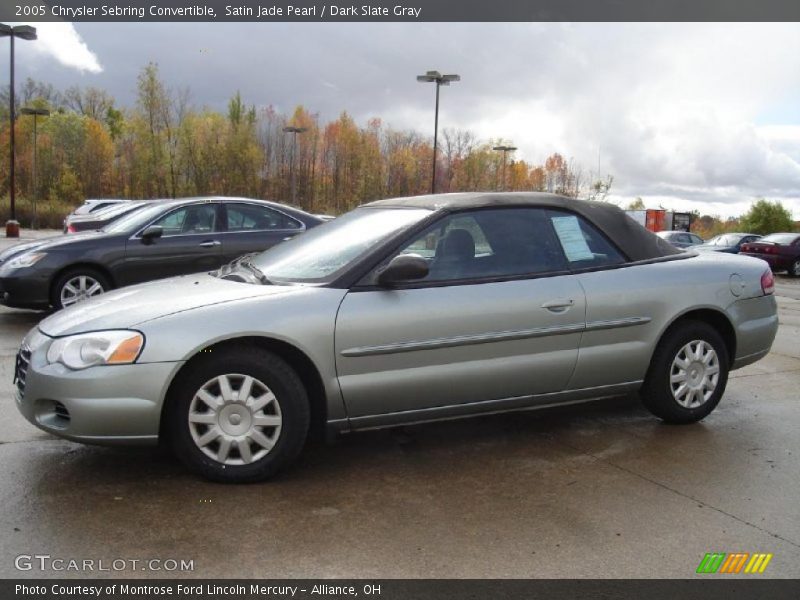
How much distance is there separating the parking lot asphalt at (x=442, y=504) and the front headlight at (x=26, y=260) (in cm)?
372

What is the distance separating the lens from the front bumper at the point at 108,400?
355 cm

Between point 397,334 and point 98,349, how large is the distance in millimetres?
1474

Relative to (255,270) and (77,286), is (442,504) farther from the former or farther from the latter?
(77,286)

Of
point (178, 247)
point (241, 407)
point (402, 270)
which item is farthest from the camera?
point (178, 247)

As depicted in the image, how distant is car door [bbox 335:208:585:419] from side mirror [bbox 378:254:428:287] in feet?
0.20

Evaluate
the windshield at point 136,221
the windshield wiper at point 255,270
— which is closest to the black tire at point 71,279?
the windshield at point 136,221

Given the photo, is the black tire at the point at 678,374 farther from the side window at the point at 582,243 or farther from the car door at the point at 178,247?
the car door at the point at 178,247

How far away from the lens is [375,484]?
150 inches

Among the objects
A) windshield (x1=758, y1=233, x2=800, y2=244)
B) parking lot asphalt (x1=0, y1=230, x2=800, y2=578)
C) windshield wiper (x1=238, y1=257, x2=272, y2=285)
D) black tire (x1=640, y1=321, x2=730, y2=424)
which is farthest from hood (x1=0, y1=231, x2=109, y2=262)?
windshield (x1=758, y1=233, x2=800, y2=244)

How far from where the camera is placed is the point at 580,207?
473 centimetres

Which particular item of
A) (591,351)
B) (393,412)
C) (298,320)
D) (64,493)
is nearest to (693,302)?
(591,351)

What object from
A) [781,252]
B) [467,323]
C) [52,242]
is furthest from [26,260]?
[781,252]

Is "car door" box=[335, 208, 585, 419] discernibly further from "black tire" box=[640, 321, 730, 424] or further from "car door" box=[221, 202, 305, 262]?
"car door" box=[221, 202, 305, 262]

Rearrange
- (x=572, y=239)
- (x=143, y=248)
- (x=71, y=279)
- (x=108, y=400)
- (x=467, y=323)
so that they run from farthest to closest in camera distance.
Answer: (x=143, y=248) → (x=71, y=279) → (x=572, y=239) → (x=467, y=323) → (x=108, y=400)
